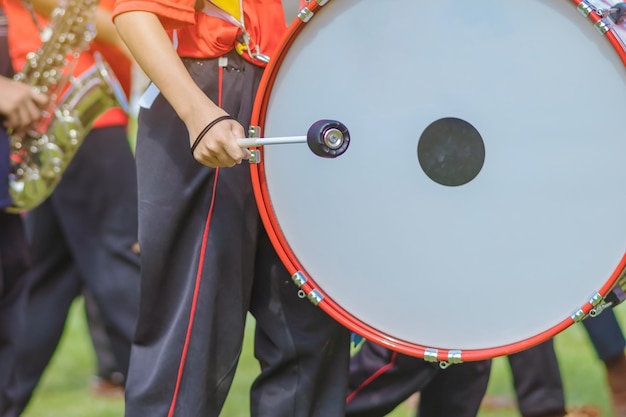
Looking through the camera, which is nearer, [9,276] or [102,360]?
[9,276]

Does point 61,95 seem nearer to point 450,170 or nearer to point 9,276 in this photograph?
point 9,276

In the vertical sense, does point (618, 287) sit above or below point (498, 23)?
below

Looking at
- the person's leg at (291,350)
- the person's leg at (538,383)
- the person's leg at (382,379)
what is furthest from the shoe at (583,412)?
the person's leg at (291,350)

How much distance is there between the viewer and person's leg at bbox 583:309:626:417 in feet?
10.5

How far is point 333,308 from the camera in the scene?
2.39 metres

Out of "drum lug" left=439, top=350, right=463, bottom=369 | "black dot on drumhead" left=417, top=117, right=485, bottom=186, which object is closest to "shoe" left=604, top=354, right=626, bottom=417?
"drum lug" left=439, top=350, right=463, bottom=369

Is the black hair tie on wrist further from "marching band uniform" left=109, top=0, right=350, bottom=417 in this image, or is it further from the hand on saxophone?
the hand on saxophone

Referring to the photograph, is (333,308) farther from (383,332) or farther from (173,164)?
(173,164)

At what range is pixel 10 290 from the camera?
10.0 feet

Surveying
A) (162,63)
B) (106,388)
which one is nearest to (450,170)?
(162,63)

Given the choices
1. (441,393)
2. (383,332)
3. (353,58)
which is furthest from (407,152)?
(441,393)

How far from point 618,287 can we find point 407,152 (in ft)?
1.48

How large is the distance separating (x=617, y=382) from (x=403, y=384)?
633mm

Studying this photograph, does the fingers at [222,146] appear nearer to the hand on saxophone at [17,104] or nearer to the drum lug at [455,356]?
the drum lug at [455,356]
